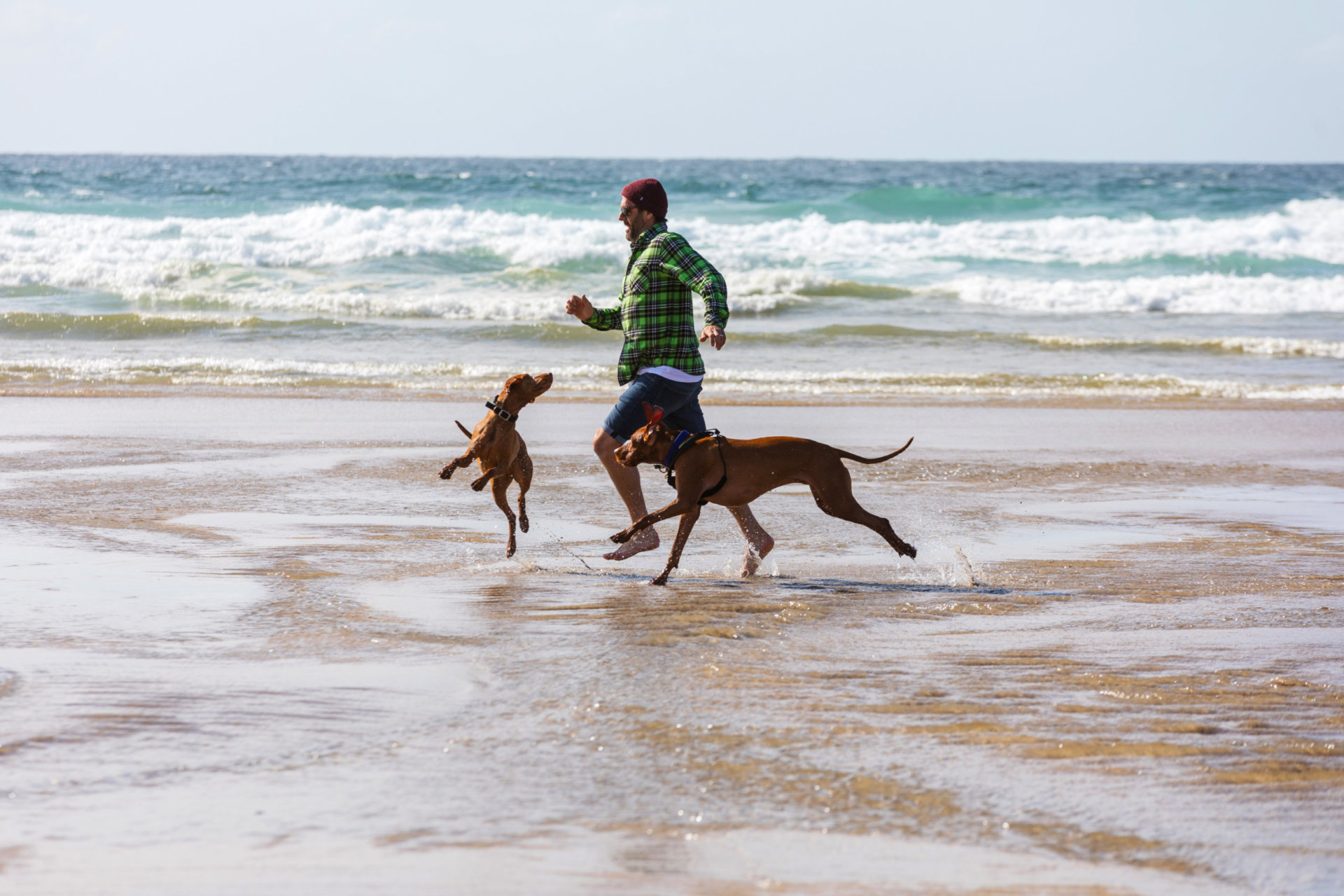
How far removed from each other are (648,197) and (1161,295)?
61.8 ft

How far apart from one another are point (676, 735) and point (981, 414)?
320 inches

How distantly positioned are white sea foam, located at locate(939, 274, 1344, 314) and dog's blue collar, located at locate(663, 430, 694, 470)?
1679cm

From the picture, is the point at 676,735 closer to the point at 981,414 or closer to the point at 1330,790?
the point at 1330,790

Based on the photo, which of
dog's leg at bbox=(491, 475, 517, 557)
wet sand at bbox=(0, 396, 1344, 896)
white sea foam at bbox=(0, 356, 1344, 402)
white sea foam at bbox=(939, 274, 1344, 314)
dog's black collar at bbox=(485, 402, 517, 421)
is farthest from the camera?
white sea foam at bbox=(939, 274, 1344, 314)

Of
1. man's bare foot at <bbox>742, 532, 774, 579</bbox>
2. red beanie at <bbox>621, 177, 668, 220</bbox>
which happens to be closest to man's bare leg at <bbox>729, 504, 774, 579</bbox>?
man's bare foot at <bbox>742, 532, 774, 579</bbox>

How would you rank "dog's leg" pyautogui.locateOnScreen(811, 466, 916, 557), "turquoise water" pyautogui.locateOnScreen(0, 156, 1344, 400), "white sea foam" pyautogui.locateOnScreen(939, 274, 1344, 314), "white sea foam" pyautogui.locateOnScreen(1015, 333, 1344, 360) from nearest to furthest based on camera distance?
"dog's leg" pyautogui.locateOnScreen(811, 466, 916, 557)
"turquoise water" pyautogui.locateOnScreen(0, 156, 1344, 400)
"white sea foam" pyautogui.locateOnScreen(1015, 333, 1344, 360)
"white sea foam" pyautogui.locateOnScreen(939, 274, 1344, 314)

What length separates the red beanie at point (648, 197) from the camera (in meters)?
5.46

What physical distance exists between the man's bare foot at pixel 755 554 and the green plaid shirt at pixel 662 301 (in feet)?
2.67

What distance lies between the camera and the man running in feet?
17.7

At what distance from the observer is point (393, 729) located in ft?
11.9

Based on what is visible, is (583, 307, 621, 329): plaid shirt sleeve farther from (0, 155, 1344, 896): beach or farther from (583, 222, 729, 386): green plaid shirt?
(0, 155, 1344, 896): beach

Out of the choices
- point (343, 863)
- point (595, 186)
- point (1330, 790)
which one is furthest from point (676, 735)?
point (595, 186)

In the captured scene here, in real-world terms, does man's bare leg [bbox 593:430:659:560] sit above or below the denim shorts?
below

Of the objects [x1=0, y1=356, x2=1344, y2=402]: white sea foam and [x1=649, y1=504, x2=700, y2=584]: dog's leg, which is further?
[x1=0, y1=356, x2=1344, y2=402]: white sea foam
